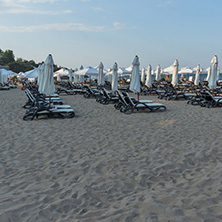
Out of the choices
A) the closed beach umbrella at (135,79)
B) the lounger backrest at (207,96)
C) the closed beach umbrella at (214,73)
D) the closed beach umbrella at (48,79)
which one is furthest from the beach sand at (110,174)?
the closed beach umbrella at (214,73)

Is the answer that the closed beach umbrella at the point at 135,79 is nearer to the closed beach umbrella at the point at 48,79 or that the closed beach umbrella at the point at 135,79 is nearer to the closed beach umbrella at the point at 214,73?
the closed beach umbrella at the point at 48,79

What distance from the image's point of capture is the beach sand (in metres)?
2.49

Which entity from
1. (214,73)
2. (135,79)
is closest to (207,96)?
(214,73)

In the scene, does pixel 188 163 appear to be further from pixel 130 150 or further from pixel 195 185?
pixel 130 150

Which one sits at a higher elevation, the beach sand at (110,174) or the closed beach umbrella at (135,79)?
the closed beach umbrella at (135,79)

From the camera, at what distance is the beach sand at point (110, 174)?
98.1 inches

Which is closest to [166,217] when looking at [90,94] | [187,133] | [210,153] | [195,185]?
[195,185]

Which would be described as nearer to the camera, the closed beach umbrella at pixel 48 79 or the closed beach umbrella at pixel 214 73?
the closed beach umbrella at pixel 48 79

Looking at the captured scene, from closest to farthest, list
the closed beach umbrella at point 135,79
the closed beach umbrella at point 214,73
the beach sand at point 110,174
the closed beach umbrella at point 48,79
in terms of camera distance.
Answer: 1. the beach sand at point 110,174
2. the closed beach umbrella at point 48,79
3. the closed beach umbrella at point 135,79
4. the closed beach umbrella at point 214,73

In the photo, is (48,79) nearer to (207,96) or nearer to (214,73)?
(207,96)

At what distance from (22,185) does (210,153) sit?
3.36 meters

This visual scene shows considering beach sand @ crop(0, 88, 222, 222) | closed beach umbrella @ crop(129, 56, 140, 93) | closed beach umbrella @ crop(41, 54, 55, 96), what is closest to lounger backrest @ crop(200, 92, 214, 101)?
closed beach umbrella @ crop(129, 56, 140, 93)

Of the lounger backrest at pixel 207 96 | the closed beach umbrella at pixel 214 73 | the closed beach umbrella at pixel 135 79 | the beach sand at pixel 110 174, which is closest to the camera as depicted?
the beach sand at pixel 110 174

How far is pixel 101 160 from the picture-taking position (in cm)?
398
